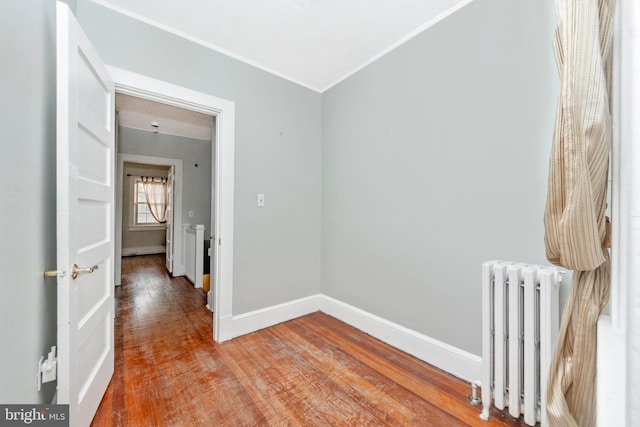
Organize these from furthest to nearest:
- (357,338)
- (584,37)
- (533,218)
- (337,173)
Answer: (337,173) → (357,338) → (533,218) → (584,37)

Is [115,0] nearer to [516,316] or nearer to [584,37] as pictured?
[584,37]

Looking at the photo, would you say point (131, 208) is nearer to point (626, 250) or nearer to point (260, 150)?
point (260, 150)

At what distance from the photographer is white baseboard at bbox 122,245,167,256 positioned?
22.4ft

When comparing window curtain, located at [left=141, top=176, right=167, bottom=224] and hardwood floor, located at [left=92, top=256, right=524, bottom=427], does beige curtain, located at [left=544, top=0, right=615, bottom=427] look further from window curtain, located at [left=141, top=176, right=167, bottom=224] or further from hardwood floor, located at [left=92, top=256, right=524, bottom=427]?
window curtain, located at [left=141, top=176, right=167, bottom=224]

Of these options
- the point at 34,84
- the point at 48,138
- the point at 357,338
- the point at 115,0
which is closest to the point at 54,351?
the point at 48,138

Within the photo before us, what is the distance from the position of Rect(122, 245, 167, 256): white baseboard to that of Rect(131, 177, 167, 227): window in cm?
66

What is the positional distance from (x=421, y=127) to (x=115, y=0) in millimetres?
2301

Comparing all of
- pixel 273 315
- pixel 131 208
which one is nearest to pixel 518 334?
pixel 273 315

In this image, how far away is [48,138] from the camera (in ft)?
4.04

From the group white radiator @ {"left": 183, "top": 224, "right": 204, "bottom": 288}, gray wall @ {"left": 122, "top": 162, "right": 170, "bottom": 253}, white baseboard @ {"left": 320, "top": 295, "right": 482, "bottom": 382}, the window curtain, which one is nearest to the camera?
white baseboard @ {"left": 320, "top": 295, "right": 482, "bottom": 382}
